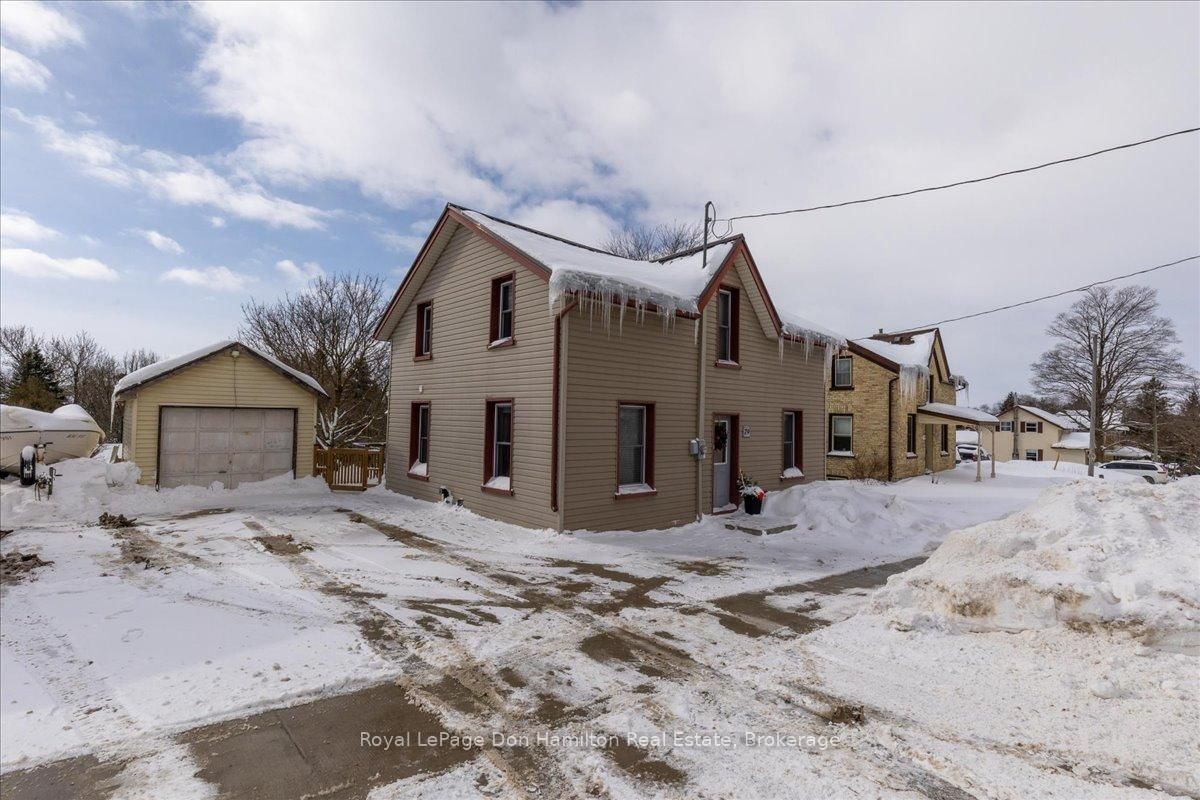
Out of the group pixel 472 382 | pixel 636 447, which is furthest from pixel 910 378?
pixel 472 382

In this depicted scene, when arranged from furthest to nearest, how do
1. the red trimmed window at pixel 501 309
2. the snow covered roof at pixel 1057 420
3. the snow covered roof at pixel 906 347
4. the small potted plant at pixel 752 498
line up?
1. the snow covered roof at pixel 1057 420
2. the snow covered roof at pixel 906 347
3. the small potted plant at pixel 752 498
4. the red trimmed window at pixel 501 309

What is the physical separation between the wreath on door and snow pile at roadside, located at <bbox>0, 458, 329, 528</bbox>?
10.9 m

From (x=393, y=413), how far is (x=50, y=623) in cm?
1060

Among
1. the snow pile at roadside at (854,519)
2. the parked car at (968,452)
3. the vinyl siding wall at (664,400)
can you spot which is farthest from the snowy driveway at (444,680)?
the parked car at (968,452)

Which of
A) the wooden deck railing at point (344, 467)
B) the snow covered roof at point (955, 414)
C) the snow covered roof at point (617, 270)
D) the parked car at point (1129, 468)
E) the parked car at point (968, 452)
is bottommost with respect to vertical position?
the parked car at point (968, 452)

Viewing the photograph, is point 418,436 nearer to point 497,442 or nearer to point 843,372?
point 497,442

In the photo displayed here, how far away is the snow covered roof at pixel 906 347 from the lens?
2341 centimetres

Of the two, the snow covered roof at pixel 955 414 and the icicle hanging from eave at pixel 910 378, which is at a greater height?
the icicle hanging from eave at pixel 910 378

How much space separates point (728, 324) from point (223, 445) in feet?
45.6

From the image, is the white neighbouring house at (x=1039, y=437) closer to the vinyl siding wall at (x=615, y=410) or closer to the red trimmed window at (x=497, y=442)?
the vinyl siding wall at (x=615, y=410)

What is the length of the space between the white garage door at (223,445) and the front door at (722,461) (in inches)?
474

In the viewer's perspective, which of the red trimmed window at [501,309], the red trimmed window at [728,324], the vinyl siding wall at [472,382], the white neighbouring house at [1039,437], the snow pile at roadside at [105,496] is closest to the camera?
the vinyl siding wall at [472,382]

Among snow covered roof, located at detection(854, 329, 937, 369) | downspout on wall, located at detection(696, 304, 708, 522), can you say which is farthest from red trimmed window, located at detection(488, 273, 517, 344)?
snow covered roof, located at detection(854, 329, 937, 369)

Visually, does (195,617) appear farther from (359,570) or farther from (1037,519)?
(1037,519)
